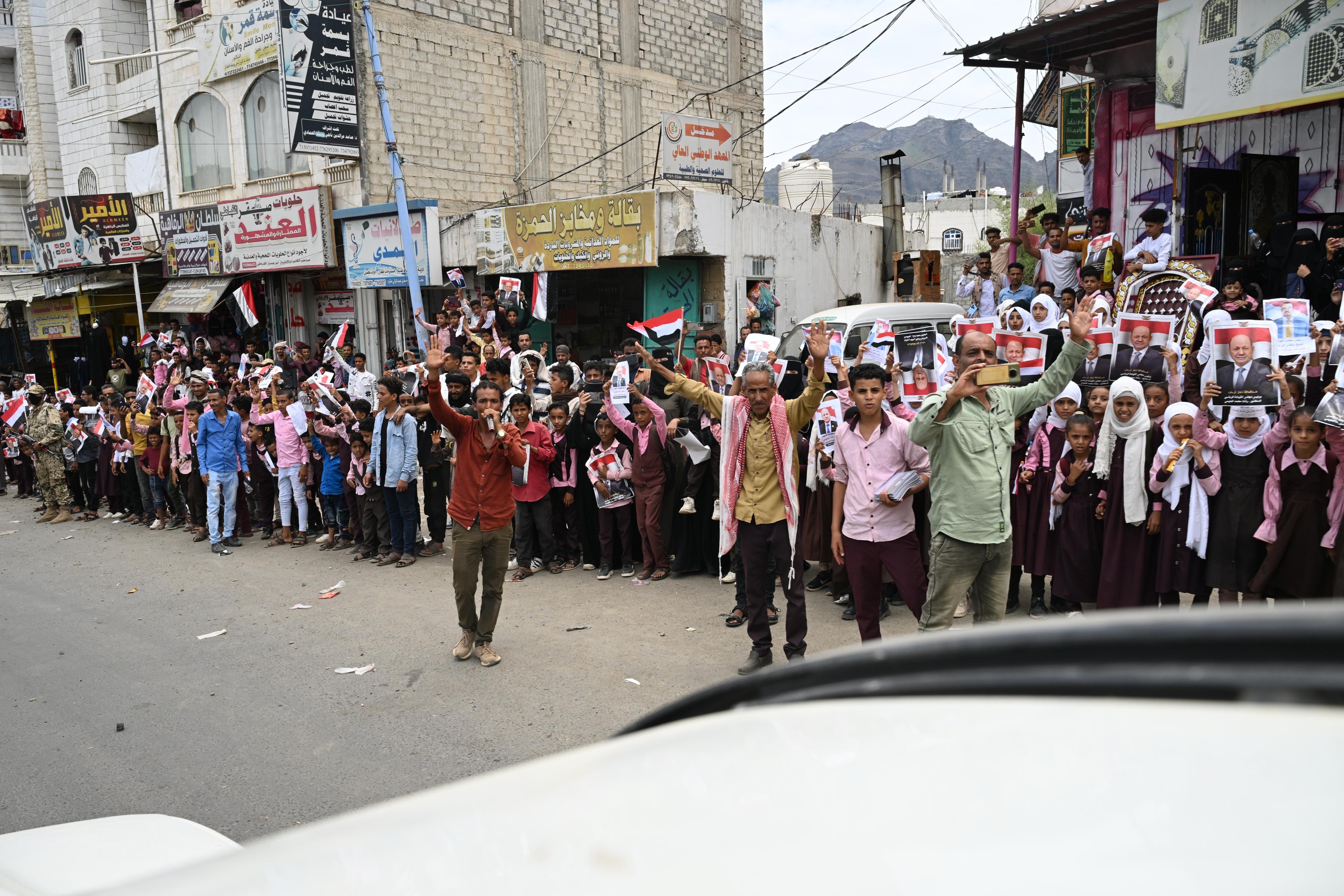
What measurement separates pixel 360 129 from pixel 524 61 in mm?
4444

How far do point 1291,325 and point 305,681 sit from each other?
23.2 feet

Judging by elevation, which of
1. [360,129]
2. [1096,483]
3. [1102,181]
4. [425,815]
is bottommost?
[1096,483]

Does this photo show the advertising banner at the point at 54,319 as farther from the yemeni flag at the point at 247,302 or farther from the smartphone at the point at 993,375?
the smartphone at the point at 993,375

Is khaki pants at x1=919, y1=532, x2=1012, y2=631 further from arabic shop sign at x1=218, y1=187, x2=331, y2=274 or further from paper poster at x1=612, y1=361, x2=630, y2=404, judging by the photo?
A: arabic shop sign at x1=218, y1=187, x2=331, y2=274

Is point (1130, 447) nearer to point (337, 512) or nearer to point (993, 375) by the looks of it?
point (993, 375)

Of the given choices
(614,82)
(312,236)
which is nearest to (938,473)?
(312,236)

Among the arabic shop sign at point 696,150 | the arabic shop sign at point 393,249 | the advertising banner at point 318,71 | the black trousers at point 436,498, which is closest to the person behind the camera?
the black trousers at point 436,498

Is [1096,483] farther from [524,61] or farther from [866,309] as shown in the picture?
[524,61]

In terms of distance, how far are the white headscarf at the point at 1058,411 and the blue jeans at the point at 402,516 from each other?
223 inches

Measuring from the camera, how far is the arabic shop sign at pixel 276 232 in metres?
19.5

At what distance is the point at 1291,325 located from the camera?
6.54 meters

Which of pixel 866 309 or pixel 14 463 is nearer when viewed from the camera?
pixel 866 309

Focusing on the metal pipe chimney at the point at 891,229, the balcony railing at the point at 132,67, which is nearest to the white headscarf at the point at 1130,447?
the metal pipe chimney at the point at 891,229

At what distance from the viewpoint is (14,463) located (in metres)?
15.2
